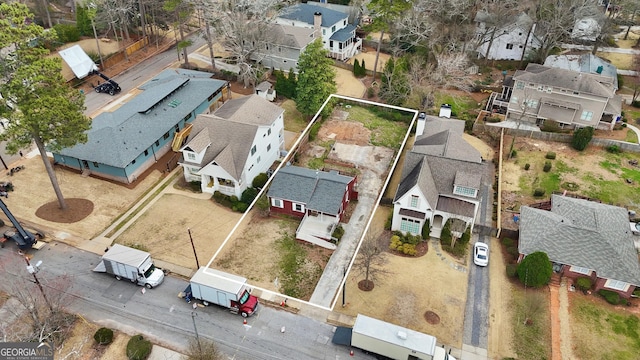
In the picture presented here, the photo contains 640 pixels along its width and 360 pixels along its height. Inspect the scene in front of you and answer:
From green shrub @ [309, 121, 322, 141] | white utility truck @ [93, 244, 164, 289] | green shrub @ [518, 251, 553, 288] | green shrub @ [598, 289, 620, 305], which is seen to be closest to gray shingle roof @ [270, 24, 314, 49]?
green shrub @ [309, 121, 322, 141]

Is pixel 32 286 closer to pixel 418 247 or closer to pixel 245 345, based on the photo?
pixel 245 345

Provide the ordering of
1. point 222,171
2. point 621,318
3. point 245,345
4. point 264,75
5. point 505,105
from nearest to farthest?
point 245,345 < point 621,318 < point 222,171 < point 505,105 < point 264,75

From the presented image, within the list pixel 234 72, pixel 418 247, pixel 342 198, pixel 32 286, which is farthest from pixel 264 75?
pixel 32 286

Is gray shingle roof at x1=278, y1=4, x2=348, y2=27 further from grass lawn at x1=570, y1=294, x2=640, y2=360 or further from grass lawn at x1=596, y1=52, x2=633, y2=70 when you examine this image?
grass lawn at x1=570, y1=294, x2=640, y2=360

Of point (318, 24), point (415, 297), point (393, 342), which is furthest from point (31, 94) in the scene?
point (318, 24)

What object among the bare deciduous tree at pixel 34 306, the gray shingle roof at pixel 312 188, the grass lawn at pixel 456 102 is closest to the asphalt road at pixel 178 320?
the bare deciduous tree at pixel 34 306

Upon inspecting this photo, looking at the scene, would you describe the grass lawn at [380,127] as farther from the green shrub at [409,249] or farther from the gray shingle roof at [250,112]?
the green shrub at [409,249]
